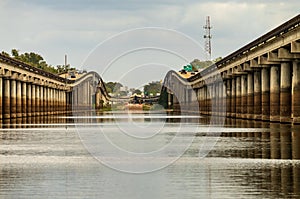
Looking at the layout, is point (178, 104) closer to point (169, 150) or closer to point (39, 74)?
point (39, 74)

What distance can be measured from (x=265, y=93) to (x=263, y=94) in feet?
1.36

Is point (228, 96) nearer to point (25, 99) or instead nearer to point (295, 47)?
point (25, 99)

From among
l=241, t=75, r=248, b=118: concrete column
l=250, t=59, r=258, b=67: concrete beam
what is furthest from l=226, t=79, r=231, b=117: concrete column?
l=250, t=59, r=258, b=67: concrete beam

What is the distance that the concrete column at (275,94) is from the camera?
69.8 metres

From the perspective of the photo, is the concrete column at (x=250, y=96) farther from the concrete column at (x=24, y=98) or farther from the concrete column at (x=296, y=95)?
the concrete column at (x=24, y=98)

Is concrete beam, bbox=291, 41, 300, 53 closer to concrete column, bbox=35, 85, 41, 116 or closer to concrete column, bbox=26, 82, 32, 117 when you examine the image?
concrete column, bbox=26, 82, 32, 117

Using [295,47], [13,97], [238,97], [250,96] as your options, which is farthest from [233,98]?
[295,47]

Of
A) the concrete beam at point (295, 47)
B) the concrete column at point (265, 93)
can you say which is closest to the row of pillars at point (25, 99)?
the concrete column at point (265, 93)

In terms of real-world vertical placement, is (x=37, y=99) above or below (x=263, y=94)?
above

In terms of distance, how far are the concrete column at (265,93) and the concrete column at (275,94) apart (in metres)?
2.76

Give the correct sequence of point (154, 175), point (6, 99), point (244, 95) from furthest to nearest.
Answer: point (6, 99) → point (244, 95) → point (154, 175)

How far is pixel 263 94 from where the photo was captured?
78.2 meters

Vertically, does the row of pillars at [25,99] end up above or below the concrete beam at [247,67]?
below

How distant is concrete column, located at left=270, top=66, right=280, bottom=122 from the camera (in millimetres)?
69819
